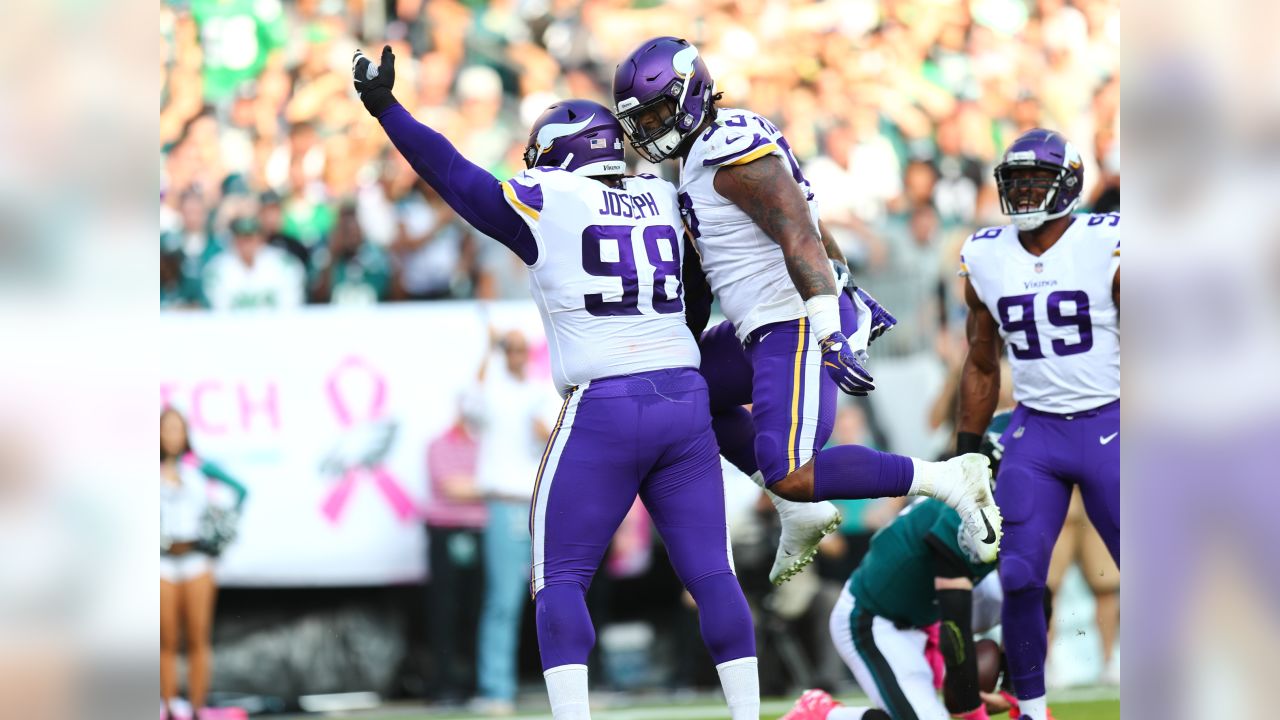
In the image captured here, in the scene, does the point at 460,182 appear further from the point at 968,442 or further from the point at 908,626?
the point at 908,626

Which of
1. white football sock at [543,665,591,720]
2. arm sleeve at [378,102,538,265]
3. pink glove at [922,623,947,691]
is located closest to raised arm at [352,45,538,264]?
arm sleeve at [378,102,538,265]

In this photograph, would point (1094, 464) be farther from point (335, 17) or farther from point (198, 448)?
point (335, 17)

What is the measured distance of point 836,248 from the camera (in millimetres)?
4969

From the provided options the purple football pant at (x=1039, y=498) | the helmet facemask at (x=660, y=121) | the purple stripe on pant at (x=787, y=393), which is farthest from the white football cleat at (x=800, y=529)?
the helmet facemask at (x=660, y=121)

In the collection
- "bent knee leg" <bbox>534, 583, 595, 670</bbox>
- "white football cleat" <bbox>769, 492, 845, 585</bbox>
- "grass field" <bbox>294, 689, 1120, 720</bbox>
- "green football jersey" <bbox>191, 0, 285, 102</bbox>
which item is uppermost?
"green football jersey" <bbox>191, 0, 285, 102</bbox>

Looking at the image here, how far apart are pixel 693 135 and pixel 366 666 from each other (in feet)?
15.3

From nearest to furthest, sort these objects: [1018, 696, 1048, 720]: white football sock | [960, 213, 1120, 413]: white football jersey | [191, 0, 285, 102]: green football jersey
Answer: [1018, 696, 1048, 720]: white football sock < [960, 213, 1120, 413]: white football jersey < [191, 0, 285, 102]: green football jersey

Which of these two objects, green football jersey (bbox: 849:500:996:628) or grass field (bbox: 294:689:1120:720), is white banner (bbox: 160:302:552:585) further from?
green football jersey (bbox: 849:500:996:628)

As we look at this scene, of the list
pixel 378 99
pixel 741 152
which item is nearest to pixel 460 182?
pixel 378 99

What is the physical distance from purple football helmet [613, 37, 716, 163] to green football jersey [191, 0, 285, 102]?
5366 mm

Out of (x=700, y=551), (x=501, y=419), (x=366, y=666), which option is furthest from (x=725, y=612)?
(x=366, y=666)

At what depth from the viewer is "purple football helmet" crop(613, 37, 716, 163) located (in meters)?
4.38

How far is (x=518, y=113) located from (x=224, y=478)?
9.51 feet

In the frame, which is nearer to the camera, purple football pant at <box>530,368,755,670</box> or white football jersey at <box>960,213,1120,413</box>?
purple football pant at <box>530,368,755,670</box>
